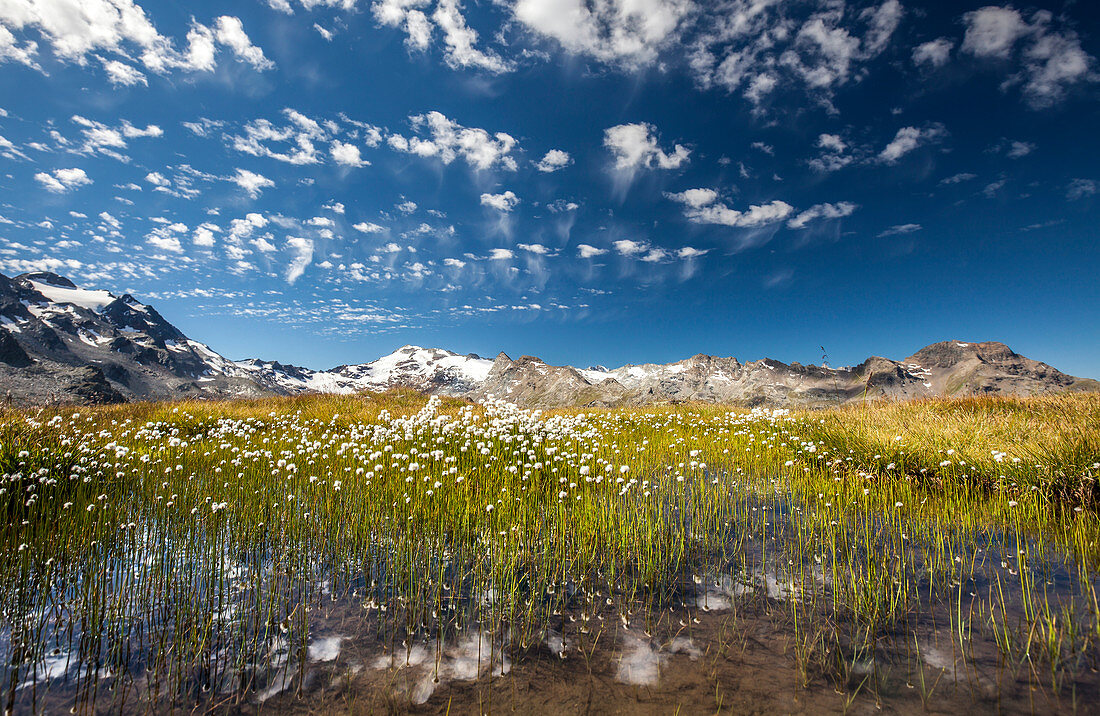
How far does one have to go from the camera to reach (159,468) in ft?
29.9

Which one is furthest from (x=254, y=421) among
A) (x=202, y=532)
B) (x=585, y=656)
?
(x=585, y=656)

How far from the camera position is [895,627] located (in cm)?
388

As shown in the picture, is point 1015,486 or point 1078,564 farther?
point 1015,486

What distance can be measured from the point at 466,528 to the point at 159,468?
7.56 meters

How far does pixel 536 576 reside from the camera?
4969 mm

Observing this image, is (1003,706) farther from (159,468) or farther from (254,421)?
(254,421)

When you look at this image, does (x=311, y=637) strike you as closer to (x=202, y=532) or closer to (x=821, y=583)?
(x=202, y=532)

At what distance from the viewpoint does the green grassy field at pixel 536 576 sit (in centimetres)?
340

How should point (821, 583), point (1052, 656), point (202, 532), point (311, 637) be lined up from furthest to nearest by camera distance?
point (202, 532)
point (821, 583)
point (311, 637)
point (1052, 656)

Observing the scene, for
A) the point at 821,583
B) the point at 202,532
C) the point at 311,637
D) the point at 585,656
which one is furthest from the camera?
the point at 202,532

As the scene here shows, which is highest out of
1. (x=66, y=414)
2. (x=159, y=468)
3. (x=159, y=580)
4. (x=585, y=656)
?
(x=66, y=414)

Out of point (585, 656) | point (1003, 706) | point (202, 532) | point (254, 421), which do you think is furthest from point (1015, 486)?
point (254, 421)

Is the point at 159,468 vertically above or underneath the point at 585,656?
above

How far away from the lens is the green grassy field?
340 cm
